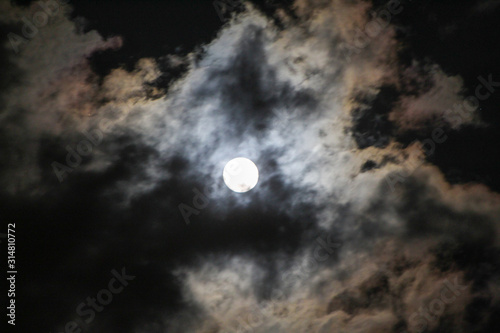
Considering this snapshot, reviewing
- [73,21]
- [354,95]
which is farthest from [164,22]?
[354,95]

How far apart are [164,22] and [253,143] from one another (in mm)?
5197

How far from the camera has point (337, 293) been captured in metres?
11.5

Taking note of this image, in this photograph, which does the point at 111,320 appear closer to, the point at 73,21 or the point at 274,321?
the point at 274,321
